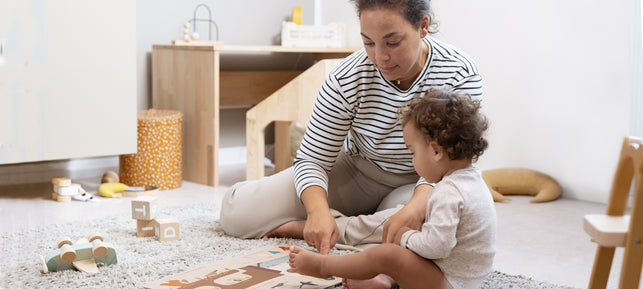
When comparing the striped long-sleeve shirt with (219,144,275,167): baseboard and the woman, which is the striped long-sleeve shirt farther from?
(219,144,275,167): baseboard

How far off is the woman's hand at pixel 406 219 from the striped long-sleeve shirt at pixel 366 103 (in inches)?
8.9

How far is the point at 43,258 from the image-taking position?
1476 millimetres

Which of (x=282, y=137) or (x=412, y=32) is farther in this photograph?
(x=282, y=137)

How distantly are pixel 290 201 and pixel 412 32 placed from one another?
0.56 metres

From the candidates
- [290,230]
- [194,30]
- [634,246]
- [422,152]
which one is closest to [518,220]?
[290,230]

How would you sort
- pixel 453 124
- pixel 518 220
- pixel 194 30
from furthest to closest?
pixel 194 30 < pixel 518 220 < pixel 453 124

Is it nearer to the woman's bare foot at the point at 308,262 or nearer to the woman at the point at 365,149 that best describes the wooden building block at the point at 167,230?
the woman at the point at 365,149

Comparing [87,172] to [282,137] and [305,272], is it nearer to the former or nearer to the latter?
[282,137]

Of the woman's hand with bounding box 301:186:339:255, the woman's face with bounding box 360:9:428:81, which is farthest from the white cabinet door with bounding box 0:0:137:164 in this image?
the woman's face with bounding box 360:9:428:81

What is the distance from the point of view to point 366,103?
5.01ft

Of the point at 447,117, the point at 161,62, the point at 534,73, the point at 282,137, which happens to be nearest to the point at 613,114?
the point at 534,73

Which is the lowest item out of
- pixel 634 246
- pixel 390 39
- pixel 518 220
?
pixel 518 220

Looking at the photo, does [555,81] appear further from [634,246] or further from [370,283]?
[634,246]

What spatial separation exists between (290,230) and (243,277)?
0.37m
